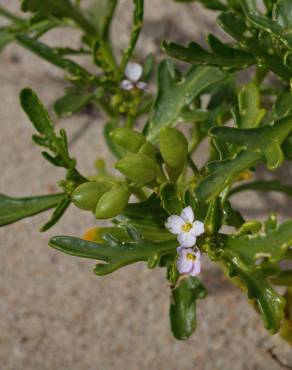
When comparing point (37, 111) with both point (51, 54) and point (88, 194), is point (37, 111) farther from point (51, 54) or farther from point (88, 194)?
point (51, 54)

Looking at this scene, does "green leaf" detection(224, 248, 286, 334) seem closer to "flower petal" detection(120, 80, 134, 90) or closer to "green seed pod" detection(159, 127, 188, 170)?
"green seed pod" detection(159, 127, 188, 170)

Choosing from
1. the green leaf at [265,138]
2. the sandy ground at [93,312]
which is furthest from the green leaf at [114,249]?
the sandy ground at [93,312]

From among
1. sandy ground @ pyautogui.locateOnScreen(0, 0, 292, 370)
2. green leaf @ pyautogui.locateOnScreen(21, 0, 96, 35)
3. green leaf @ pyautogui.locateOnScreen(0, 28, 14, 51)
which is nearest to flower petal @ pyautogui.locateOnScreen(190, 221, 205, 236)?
sandy ground @ pyautogui.locateOnScreen(0, 0, 292, 370)

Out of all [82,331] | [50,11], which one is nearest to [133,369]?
[82,331]

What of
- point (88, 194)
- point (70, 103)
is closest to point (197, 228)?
point (88, 194)

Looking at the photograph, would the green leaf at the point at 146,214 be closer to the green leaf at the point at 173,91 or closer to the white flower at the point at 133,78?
the green leaf at the point at 173,91
